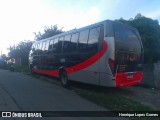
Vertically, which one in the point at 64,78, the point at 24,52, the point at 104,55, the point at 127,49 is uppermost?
the point at 24,52

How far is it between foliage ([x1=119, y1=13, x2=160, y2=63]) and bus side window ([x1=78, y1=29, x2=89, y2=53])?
7.71 metres

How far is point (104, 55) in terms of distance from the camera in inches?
479

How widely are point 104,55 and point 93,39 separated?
4.03ft

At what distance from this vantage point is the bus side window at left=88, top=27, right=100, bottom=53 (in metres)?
12.8

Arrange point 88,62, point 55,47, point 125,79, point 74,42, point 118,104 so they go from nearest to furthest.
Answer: point 118,104, point 125,79, point 88,62, point 74,42, point 55,47

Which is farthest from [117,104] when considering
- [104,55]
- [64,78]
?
[64,78]

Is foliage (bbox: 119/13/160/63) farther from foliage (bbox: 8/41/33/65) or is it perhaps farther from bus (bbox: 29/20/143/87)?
foliage (bbox: 8/41/33/65)

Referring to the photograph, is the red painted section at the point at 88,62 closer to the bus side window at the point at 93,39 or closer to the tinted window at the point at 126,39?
the bus side window at the point at 93,39

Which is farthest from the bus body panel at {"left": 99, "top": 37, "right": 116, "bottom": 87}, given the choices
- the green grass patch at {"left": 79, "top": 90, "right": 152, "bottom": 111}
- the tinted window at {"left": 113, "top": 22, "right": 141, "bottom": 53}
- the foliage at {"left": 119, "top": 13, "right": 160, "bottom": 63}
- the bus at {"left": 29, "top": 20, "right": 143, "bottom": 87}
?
the foliage at {"left": 119, "top": 13, "right": 160, "bottom": 63}

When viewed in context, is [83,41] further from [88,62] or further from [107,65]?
[107,65]

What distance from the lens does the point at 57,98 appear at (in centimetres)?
1139

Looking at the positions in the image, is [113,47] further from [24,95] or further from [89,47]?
[24,95]

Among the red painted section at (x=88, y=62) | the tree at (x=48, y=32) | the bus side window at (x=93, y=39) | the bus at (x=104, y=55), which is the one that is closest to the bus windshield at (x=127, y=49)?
the bus at (x=104, y=55)

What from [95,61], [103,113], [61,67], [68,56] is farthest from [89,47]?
[103,113]
